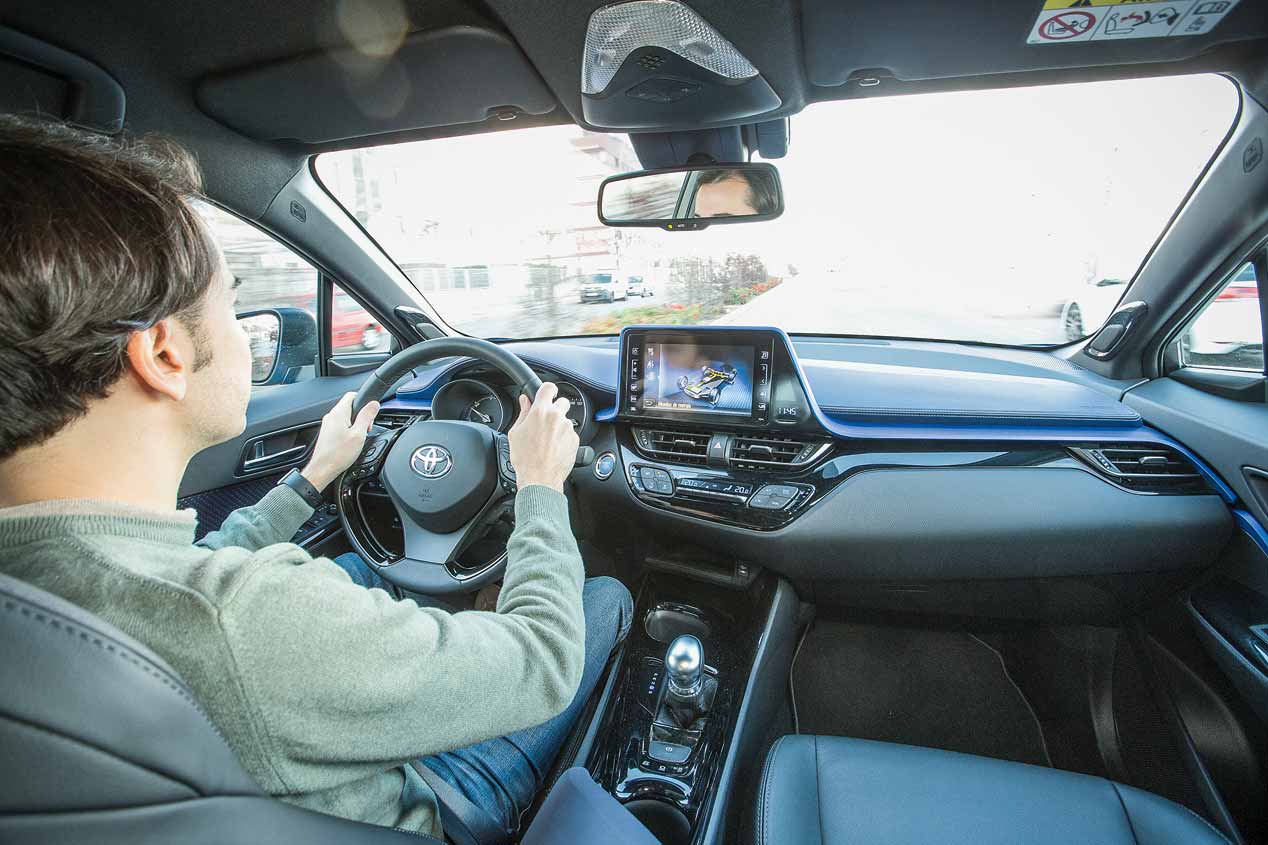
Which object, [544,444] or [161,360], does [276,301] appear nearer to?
[544,444]

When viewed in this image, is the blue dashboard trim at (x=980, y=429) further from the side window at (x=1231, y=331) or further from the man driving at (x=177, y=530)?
the man driving at (x=177, y=530)

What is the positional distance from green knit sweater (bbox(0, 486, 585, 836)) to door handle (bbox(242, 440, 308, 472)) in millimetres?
2166

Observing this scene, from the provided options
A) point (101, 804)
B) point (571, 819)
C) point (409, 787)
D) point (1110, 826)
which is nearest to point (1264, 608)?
point (1110, 826)

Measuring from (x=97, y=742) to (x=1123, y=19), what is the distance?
2.54m

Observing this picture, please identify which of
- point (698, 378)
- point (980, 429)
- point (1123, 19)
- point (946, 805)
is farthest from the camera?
point (698, 378)

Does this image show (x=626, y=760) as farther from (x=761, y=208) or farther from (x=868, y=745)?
(x=761, y=208)

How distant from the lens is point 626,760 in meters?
1.94

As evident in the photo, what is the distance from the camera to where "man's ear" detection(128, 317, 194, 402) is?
910 millimetres

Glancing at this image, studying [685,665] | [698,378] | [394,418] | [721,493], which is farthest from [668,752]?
[394,418]

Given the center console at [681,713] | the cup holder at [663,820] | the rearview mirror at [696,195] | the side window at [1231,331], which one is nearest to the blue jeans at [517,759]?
the center console at [681,713]

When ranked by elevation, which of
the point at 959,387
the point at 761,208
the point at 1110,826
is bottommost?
the point at 1110,826

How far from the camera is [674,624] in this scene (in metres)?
2.52

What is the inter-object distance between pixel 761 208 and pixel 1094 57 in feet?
3.71

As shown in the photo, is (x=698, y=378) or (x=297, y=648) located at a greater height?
(x=698, y=378)
